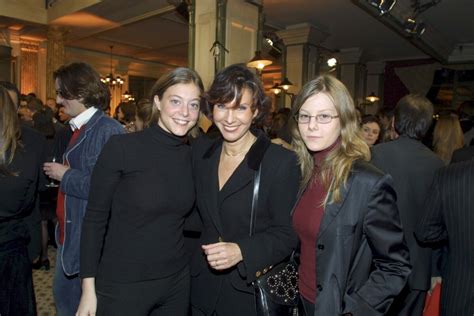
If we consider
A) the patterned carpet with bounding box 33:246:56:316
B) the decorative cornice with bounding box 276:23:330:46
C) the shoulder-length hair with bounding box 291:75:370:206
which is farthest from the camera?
the decorative cornice with bounding box 276:23:330:46

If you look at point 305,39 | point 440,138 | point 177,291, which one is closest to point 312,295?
point 177,291

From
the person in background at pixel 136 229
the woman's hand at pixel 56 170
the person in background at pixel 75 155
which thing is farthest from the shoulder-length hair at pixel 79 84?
the person in background at pixel 136 229

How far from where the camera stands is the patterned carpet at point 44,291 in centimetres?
344

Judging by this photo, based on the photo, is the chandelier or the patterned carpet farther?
the chandelier

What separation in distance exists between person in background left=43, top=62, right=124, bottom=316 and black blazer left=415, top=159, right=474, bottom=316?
1.75m

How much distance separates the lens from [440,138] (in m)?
3.72

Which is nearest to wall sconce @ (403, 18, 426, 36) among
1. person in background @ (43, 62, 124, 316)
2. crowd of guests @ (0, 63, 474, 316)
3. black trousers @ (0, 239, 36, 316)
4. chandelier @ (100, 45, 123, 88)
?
crowd of guests @ (0, 63, 474, 316)

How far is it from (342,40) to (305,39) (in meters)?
1.88

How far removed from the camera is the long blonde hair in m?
3.69

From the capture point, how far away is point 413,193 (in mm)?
2613

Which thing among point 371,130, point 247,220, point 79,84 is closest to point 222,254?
point 247,220

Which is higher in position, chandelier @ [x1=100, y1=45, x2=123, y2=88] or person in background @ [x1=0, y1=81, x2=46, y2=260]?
chandelier @ [x1=100, y1=45, x2=123, y2=88]

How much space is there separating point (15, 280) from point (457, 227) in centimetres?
235

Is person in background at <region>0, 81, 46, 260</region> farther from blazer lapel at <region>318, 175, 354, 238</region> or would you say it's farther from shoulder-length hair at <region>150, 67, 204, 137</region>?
blazer lapel at <region>318, 175, 354, 238</region>
